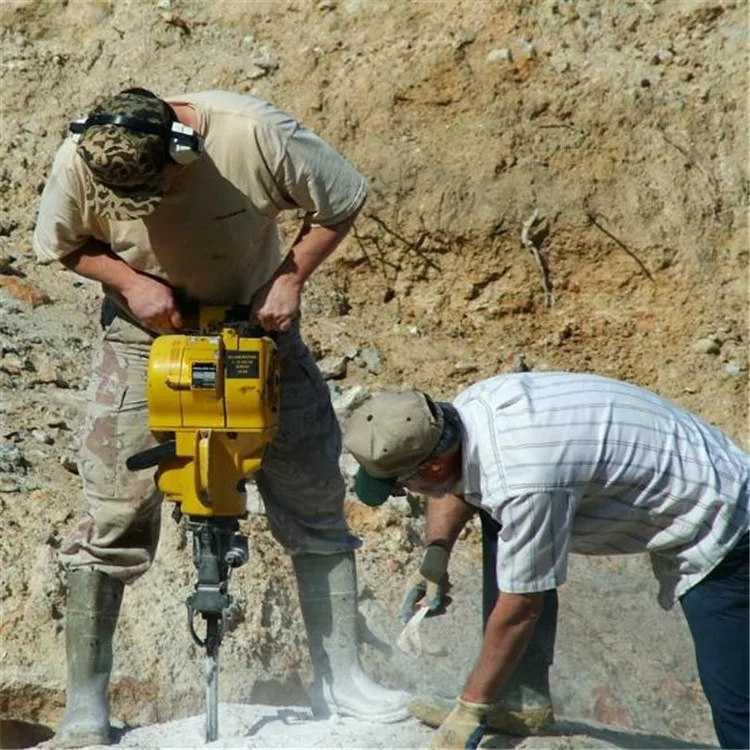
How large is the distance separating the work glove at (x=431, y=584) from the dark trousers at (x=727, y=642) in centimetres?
71

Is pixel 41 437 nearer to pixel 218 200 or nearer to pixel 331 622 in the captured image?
pixel 331 622

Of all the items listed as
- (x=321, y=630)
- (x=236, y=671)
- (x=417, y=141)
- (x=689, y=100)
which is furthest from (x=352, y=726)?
(x=689, y=100)

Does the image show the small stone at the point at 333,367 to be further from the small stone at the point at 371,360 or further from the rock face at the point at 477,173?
the small stone at the point at 371,360

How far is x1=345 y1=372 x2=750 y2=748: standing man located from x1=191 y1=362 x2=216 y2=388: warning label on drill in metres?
0.52

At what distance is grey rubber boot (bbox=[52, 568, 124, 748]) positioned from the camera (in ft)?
14.1

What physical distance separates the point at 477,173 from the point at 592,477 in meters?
4.35

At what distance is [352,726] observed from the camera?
4340mm

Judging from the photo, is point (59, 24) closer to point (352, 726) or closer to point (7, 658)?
point (7, 658)

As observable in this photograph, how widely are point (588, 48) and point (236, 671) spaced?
4500mm

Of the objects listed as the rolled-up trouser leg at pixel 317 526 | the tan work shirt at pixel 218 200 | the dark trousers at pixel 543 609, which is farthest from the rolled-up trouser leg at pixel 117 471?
the dark trousers at pixel 543 609

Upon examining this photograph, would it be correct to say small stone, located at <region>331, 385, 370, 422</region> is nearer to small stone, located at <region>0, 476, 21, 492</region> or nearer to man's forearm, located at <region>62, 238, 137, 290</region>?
small stone, located at <region>0, 476, 21, 492</region>

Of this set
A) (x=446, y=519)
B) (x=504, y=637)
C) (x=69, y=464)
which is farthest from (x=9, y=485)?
(x=504, y=637)

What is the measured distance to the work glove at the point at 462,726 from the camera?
12.4 ft

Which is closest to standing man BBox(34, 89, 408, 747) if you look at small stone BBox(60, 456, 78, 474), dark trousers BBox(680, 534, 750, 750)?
dark trousers BBox(680, 534, 750, 750)
